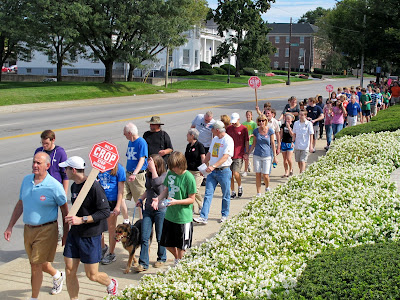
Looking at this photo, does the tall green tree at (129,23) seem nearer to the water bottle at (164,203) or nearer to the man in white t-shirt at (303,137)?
the man in white t-shirt at (303,137)

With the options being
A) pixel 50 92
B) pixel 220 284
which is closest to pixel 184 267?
pixel 220 284

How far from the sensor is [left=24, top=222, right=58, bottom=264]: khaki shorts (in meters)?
6.07

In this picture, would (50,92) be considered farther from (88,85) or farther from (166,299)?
(166,299)

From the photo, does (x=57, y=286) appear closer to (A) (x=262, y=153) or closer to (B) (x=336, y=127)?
(A) (x=262, y=153)

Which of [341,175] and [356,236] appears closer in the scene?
[356,236]

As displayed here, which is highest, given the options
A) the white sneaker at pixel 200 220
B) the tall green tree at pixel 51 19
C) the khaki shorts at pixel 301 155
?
the tall green tree at pixel 51 19

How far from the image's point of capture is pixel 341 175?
7.86 metres

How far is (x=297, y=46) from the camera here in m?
122

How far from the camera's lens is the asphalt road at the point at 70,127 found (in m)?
11.3

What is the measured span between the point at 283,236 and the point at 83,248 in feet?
7.51

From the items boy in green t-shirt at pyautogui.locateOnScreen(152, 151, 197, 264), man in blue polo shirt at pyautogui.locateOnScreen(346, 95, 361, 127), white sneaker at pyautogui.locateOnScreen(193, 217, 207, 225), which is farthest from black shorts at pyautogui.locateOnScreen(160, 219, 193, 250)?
man in blue polo shirt at pyautogui.locateOnScreen(346, 95, 361, 127)

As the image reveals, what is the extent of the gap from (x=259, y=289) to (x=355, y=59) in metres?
40.7

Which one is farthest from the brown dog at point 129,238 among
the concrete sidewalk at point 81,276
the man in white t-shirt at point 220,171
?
the man in white t-shirt at point 220,171

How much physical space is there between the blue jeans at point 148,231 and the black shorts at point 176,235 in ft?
1.12
